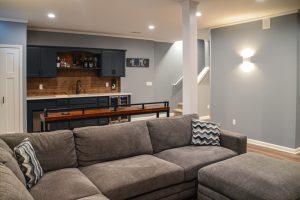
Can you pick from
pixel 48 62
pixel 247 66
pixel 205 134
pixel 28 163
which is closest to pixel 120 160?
pixel 28 163

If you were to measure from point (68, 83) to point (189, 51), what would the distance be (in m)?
4.11

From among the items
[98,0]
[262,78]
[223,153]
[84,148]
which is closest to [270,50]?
[262,78]

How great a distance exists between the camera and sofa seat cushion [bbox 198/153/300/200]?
2.04 meters

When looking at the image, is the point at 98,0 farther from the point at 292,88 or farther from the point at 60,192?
the point at 292,88

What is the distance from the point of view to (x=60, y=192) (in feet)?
6.31

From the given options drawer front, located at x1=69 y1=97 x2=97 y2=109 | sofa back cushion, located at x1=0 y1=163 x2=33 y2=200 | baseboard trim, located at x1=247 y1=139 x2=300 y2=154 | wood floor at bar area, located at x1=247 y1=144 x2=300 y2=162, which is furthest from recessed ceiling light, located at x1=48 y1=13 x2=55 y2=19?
baseboard trim, located at x1=247 y1=139 x2=300 y2=154

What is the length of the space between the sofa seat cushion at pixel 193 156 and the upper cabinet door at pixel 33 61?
4.48 meters

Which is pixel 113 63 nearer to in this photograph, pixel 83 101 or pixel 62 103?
pixel 83 101

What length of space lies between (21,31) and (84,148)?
4075mm

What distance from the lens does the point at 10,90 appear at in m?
5.46

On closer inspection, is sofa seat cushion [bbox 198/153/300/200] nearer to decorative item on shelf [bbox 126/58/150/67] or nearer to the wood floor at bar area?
the wood floor at bar area

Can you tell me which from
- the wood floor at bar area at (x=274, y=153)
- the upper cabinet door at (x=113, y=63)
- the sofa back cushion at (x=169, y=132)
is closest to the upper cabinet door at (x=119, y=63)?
the upper cabinet door at (x=113, y=63)

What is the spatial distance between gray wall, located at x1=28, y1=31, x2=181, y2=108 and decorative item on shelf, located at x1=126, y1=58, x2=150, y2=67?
12 centimetres

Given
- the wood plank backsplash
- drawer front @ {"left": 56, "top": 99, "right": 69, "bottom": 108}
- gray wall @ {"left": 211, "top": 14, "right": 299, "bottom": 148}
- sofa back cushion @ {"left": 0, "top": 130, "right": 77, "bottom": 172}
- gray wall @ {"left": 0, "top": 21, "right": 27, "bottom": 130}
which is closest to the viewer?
sofa back cushion @ {"left": 0, "top": 130, "right": 77, "bottom": 172}
